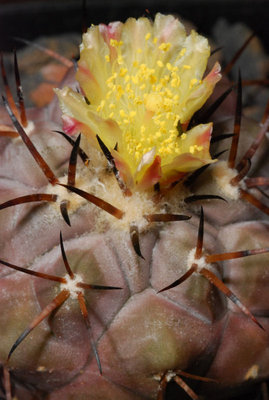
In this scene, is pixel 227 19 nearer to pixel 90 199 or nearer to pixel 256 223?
pixel 256 223


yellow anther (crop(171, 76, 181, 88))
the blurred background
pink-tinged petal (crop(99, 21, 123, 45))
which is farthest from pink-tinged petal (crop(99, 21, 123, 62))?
the blurred background

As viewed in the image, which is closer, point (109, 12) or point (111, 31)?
point (111, 31)

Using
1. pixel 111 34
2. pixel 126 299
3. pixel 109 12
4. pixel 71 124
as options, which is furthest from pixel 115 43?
pixel 109 12

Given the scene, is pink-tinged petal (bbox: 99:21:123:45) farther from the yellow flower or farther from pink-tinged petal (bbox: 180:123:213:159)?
pink-tinged petal (bbox: 180:123:213:159)

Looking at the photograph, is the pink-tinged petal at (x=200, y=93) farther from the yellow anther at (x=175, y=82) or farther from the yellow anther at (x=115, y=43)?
the yellow anther at (x=115, y=43)

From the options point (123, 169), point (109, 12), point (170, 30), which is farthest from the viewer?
point (109, 12)

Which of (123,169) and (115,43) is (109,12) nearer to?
(115,43)

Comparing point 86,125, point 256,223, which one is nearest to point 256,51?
point 256,223

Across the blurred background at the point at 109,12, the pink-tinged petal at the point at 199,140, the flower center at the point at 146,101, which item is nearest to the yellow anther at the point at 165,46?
the flower center at the point at 146,101
